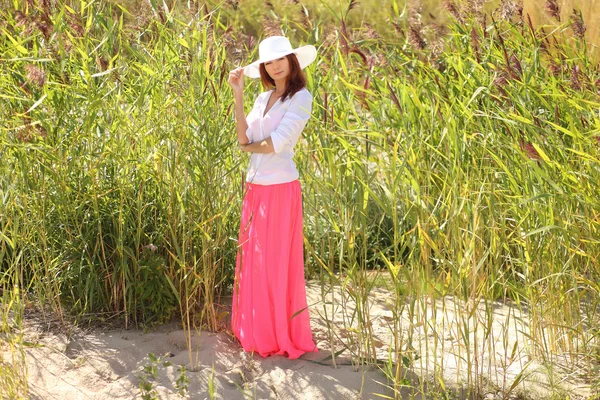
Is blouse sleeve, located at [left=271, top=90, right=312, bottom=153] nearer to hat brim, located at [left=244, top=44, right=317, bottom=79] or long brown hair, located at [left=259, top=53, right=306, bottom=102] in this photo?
long brown hair, located at [left=259, top=53, right=306, bottom=102]

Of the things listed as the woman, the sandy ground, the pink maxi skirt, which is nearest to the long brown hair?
the woman

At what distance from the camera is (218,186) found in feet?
12.6

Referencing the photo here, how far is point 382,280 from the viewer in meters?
4.72

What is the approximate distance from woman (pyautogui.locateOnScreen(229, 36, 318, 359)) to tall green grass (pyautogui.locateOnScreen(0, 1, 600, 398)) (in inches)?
4.9

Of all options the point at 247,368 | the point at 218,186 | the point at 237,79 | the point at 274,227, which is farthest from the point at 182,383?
the point at 237,79

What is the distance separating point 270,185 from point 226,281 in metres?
0.88

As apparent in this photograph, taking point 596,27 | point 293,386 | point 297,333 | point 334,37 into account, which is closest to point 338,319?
point 297,333

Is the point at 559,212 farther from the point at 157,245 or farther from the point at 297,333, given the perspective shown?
the point at 157,245

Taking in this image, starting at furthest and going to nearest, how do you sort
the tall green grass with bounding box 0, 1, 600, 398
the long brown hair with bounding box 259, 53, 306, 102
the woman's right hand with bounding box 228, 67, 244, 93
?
the long brown hair with bounding box 259, 53, 306, 102 → the woman's right hand with bounding box 228, 67, 244, 93 → the tall green grass with bounding box 0, 1, 600, 398

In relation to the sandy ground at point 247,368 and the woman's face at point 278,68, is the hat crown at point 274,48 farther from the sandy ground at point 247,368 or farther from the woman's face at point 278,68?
the sandy ground at point 247,368

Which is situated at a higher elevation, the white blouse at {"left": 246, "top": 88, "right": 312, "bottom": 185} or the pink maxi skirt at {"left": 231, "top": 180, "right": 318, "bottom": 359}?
the white blouse at {"left": 246, "top": 88, "right": 312, "bottom": 185}

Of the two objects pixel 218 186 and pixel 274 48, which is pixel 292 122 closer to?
pixel 274 48

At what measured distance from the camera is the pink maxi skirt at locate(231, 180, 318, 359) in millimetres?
3736

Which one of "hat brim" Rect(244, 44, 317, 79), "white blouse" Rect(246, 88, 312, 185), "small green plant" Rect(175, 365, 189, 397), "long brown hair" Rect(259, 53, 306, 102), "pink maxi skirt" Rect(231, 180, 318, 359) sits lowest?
"small green plant" Rect(175, 365, 189, 397)
